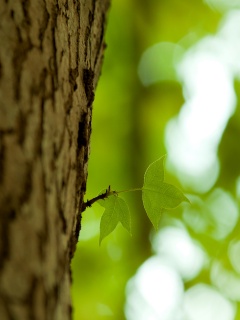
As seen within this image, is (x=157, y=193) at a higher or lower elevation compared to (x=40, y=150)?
lower

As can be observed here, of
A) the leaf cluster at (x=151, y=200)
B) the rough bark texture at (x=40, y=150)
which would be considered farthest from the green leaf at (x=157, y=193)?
the rough bark texture at (x=40, y=150)

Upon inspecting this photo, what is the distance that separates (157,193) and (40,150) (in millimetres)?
641

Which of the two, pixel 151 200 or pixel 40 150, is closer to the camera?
pixel 40 150

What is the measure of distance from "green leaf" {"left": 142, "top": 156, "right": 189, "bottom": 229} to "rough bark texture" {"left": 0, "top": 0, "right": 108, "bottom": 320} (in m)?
0.29

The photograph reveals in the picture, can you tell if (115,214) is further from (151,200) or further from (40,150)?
(40,150)

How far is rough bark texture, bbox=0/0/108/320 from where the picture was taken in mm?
860

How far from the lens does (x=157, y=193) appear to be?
1.58 m

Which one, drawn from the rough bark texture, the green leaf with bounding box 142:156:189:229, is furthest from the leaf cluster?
the rough bark texture

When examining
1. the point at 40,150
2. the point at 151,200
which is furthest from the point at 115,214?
the point at 40,150

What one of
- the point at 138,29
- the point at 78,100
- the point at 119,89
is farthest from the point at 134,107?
the point at 78,100

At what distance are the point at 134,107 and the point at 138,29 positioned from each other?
913 millimetres

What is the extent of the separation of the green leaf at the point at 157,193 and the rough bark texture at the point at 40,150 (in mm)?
288

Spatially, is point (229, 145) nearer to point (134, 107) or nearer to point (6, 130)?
point (134, 107)

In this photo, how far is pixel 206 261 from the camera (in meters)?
5.50
